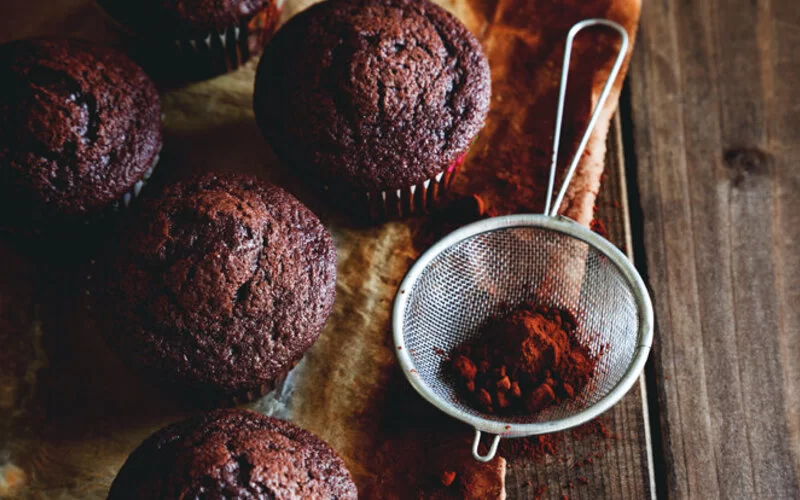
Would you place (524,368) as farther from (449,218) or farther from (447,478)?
(449,218)

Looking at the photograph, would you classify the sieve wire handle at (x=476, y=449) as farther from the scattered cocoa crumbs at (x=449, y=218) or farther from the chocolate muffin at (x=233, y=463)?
the scattered cocoa crumbs at (x=449, y=218)

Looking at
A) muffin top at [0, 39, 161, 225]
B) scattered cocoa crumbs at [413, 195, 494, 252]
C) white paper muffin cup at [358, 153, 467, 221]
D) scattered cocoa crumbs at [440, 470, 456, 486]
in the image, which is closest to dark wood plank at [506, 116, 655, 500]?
scattered cocoa crumbs at [440, 470, 456, 486]

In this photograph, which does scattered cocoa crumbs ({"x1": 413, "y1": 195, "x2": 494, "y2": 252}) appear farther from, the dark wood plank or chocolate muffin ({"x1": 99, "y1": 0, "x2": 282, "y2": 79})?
chocolate muffin ({"x1": 99, "y1": 0, "x2": 282, "y2": 79})

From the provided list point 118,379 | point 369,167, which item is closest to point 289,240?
point 369,167

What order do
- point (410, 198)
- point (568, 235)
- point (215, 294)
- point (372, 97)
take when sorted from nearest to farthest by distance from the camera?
point (215, 294) < point (372, 97) < point (568, 235) < point (410, 198)

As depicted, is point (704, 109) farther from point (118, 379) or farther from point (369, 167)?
point (118, 379)

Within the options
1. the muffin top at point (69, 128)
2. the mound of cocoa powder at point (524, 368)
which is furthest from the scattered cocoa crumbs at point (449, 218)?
the muffin top at point (69, 128)

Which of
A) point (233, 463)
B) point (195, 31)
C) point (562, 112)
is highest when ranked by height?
point (195, 31)

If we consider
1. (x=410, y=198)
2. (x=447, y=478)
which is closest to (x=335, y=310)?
(x=410, y=198)
